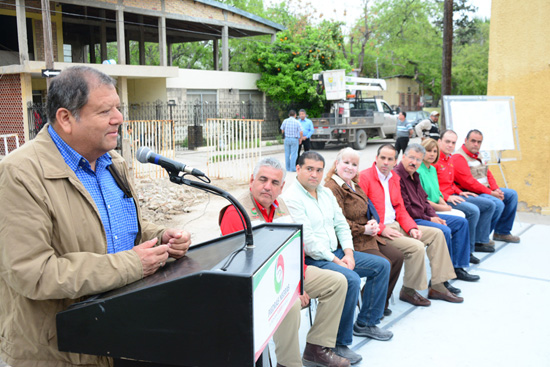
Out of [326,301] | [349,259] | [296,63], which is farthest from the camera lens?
[296,63]

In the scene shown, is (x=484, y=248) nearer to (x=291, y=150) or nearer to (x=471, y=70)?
(x=291, y=150)

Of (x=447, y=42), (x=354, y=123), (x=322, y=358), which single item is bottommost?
(x=322, y=358)

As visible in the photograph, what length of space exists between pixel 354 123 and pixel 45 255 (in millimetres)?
19108

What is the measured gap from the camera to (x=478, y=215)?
19.2 ft

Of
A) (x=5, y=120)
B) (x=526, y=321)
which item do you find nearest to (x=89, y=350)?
(x=526, y=321)

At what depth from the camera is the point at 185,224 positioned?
8.27 m

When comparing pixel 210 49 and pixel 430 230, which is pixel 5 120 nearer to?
pixel 430 230

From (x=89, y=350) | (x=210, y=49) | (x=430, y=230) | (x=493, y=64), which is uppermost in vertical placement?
(x=210, y=49)

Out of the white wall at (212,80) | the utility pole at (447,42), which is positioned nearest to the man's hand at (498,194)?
the utility pole at (447,42)

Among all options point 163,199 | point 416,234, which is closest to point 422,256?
point 416,234

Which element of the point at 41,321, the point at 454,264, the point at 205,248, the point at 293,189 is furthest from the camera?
the point at 454,264

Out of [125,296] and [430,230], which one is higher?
[125,296]

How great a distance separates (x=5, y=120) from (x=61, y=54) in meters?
5.24

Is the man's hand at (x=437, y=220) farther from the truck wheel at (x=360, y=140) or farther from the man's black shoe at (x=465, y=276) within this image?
the truck wheel at (x=360, y=140)
